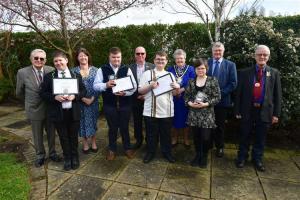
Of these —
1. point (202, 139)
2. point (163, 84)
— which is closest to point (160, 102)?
point (163, 84)

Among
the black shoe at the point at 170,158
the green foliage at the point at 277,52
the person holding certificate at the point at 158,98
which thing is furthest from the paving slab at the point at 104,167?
the green foliage at the point at 277,52

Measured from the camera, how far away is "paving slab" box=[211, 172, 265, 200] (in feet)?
12.5

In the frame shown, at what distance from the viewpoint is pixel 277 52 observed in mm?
5445

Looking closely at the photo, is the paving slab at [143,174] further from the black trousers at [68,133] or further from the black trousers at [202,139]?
the black trousers at [68,133]

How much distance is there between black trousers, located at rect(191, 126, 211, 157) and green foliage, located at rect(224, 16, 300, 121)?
188 cm

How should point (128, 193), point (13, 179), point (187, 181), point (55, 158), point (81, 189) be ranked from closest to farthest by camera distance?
point (128, 193) → point (81, 189) → point (187, 181) → point (13, 179) → point (55, 158)

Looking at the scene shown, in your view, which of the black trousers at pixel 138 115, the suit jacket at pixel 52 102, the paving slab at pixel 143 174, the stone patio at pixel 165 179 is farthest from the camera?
the black trousers at pixel 138 115

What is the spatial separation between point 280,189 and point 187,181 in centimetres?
138

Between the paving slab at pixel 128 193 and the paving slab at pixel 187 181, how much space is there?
245mm

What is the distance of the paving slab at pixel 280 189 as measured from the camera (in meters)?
3.83

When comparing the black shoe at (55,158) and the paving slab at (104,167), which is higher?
the black shoe at (55,158)

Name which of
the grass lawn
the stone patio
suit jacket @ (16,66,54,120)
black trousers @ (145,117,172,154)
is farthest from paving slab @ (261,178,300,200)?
suit jacket @ (16,66,54,120)

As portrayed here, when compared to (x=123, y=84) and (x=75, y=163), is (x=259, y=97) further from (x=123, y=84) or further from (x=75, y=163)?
(x=75, y=163)

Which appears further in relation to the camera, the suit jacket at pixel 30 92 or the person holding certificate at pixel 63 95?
the suit jacket at pixel 30 92
